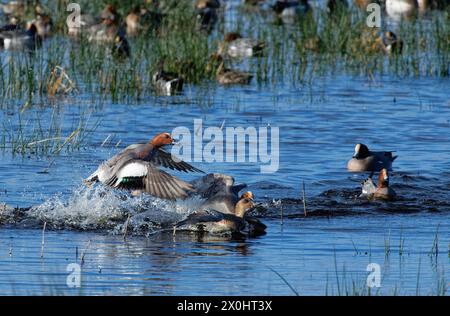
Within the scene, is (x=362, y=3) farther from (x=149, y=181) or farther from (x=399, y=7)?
(x=149, y=181)

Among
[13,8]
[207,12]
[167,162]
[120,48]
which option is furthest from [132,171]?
[13,8]

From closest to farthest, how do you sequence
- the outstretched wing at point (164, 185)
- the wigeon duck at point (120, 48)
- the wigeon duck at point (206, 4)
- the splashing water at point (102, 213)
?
the outstretched wing at point (164, 185) < the splashing water at point (102, 213) < the wigeon duck at point (120, 48) < the wigeon duck at point (206, 4)

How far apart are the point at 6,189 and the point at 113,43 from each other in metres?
7.44

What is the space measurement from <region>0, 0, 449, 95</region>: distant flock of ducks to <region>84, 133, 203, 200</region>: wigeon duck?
5194 mm

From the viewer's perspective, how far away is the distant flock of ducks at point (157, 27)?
1623 cm

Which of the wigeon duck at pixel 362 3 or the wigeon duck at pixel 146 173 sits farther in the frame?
the wigeon duck at pixel 362 3

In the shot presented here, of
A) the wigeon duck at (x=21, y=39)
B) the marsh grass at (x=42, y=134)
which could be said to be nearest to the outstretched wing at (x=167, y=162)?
the marsh grass at (x=42, y=134)

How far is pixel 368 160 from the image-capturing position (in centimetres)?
1172

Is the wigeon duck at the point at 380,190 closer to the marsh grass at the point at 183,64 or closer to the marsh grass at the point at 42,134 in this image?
the marsh grass at the point at 42,134

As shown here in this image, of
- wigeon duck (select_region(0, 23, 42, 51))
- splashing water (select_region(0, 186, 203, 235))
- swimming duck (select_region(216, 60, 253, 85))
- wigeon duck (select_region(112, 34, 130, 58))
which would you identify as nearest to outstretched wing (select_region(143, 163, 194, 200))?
splashing water (select_region(0, 186, 203, 235))

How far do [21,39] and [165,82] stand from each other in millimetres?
4268

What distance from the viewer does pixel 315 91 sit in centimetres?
1588

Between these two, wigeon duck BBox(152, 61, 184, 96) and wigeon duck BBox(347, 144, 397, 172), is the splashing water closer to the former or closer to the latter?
wigeon duck BBox(347, 144, 397, 172)
